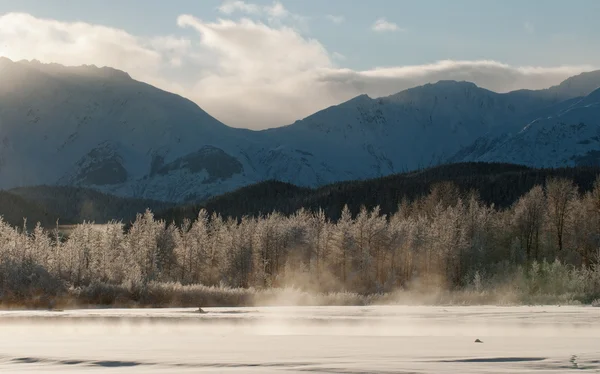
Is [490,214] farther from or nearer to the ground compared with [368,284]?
farther from the ground

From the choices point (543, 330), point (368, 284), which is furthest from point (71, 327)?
point (368, 284)

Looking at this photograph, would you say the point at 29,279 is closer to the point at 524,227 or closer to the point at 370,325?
the point at 370,325

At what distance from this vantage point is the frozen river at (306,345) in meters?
19.4

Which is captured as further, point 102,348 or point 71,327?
point 71,327

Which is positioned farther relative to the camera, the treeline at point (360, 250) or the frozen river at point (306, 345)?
the treeline at point (360, 250)

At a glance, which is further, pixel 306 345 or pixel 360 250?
pixel 360 250

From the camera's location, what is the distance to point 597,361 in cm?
1962

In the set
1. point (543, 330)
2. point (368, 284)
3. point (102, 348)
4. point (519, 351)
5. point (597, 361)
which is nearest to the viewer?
point (597, 361)

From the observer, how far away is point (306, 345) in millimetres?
25578

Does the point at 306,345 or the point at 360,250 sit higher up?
the point at 306,345

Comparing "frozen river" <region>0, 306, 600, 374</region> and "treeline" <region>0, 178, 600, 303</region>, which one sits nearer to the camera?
"frozen river" <region>0, 306, 600, 374</region>

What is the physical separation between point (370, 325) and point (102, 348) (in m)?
16.5

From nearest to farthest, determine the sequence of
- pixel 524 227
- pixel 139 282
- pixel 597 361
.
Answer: pixel 597 361
pixel 139 282
pixel 524 227

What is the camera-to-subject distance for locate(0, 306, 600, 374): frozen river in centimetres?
1936
